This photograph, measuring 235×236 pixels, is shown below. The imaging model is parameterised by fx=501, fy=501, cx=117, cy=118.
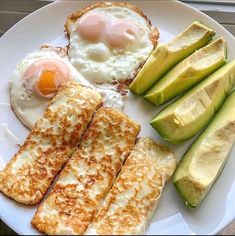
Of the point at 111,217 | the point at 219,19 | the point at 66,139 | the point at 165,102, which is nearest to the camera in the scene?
the point at 111,217

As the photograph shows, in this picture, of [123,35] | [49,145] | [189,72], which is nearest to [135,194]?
[49,145]

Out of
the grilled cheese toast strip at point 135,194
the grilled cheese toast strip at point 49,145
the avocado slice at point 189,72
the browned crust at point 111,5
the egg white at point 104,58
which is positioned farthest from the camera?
the browned crust at point 111,5

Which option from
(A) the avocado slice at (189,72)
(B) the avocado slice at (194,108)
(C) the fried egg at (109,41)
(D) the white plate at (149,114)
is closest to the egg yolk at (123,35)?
(C) the fried egg at (109,41)

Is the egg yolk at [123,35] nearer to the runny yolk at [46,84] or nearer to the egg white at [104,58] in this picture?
the egg white at [104,58]

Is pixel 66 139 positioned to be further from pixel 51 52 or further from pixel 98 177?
pixel 51 52

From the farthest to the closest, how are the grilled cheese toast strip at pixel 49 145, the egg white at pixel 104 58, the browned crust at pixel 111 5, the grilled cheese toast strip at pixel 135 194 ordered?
the browned crust at pixel 111 5 < the egg white at pixel 104 58 < the grilled cheese toast strip at pixel 49 145 < the grilled cheese toast strip at pixel 135 194

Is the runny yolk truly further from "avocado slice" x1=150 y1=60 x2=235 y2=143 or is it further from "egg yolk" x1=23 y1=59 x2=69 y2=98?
"avocado slice" x1=150 y1=60 x2=235 y2=143

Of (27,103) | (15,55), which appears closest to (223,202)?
(27,103)
